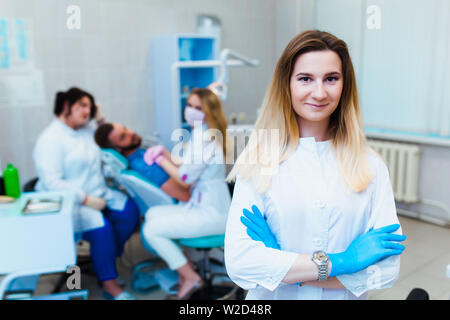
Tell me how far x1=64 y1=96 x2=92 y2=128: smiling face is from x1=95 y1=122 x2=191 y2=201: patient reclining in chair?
105 millimetres

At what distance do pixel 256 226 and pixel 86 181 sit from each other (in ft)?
5.30

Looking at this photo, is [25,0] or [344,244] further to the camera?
[25,0]

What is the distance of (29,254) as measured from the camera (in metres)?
1.50

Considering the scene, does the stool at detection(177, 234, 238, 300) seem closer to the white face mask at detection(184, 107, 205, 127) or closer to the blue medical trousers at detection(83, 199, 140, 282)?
the blue medical trousers at detection(83, 199, 140, 282)

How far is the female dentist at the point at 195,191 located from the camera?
5.39 ft

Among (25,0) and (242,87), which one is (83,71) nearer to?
(242,87)

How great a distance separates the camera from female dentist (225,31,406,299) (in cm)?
73

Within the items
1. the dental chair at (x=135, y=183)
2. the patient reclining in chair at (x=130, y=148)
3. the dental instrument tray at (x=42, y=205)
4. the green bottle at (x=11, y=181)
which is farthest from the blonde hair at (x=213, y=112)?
the green bottle at (x=11, y=181)

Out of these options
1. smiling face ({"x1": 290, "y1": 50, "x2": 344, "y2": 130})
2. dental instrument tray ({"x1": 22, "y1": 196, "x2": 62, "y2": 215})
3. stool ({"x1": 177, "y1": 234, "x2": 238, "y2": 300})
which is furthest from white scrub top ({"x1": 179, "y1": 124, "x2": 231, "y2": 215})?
smiling face ({"x1": 290, "y1": 50, "x2": 344, "y2": 130})

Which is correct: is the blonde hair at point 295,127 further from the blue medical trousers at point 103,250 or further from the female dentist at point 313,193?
the blue medical trousers at point 103,250

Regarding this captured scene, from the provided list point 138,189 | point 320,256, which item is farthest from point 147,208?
point 320,256
